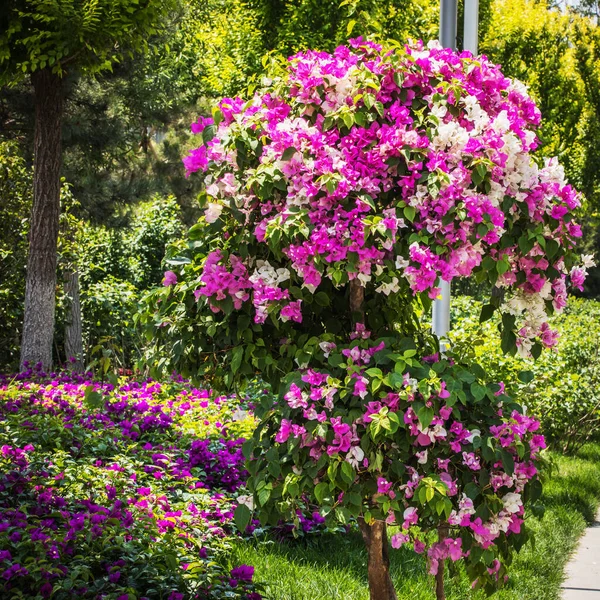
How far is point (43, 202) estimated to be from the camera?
818 cm

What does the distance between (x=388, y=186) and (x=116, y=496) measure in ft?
8.25

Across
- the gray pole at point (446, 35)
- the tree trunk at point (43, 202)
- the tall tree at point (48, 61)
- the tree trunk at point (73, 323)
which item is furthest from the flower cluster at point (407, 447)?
the tree trunk at point (73, 323)

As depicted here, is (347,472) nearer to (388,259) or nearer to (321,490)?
(321,490)

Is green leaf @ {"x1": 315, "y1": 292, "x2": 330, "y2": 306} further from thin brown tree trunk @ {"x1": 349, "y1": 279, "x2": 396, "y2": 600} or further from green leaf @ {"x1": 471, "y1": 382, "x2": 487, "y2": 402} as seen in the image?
green leaf @ {"x1": 471, "y1": 382, "x2": 487, "y2": 402}

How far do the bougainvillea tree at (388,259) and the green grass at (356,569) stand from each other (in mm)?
1127

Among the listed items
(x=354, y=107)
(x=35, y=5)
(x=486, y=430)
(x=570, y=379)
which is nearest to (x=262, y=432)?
(x=486, y=430)

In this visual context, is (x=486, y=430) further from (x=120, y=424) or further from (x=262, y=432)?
(x=120, y=424)

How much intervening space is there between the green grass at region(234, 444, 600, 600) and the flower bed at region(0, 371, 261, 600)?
26cm

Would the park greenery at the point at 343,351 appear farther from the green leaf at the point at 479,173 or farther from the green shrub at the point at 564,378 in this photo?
the green shrub at the point at 564,378

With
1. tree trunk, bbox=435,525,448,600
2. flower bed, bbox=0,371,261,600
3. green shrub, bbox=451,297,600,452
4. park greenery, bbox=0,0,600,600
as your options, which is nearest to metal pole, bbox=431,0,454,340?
park greenery, bbox=0,0,600,600

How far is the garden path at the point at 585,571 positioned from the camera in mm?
4766

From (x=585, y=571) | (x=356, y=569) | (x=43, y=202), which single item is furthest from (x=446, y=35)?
(x=43, y=202)

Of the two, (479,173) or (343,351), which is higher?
(479,173)

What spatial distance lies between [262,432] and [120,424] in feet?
10.5
